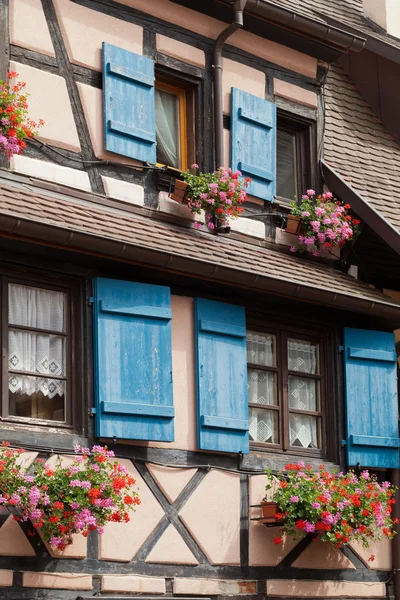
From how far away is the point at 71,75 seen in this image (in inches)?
475

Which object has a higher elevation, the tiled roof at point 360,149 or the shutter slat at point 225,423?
the tiled roof at point 360,149

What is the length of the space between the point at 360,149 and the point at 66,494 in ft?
18.5

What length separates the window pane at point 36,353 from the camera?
11039 millimetres

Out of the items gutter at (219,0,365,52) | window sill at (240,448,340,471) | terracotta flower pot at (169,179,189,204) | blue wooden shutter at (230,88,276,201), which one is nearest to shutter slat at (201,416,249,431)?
window sill at (240,448,340,471)

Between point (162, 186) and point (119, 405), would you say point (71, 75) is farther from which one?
point (119, 405)

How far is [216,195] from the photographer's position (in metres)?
12.5

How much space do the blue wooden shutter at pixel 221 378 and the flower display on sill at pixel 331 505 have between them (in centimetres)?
51

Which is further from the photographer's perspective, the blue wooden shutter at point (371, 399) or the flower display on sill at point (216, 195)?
the blue wooden shutter at point (371, 399)

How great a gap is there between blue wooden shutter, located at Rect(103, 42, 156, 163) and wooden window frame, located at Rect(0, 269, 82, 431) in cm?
140

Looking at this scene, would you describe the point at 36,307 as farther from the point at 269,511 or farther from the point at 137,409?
the point at 269,511

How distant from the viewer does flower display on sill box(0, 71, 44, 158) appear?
11.1 meters

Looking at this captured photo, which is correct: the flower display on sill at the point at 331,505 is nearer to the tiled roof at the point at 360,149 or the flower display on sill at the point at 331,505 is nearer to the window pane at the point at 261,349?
the window pane at the point at 261,349

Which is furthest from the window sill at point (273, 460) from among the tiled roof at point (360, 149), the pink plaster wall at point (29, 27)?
the pink plaster wall at point (29, 27)

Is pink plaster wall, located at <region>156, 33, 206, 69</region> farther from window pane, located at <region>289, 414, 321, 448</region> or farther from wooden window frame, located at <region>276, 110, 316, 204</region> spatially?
window pane, located at <region>289, 414, 321, 448</region>
